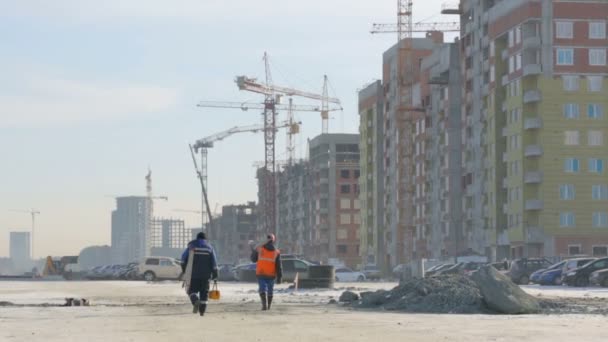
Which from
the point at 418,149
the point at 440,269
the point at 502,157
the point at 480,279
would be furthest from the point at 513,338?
the point at 418,149

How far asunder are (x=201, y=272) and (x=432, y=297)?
18.7 ft

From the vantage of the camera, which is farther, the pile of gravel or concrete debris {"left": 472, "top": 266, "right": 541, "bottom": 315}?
the pile of gravel

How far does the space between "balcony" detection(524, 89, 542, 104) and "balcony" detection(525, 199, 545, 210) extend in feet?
28.4

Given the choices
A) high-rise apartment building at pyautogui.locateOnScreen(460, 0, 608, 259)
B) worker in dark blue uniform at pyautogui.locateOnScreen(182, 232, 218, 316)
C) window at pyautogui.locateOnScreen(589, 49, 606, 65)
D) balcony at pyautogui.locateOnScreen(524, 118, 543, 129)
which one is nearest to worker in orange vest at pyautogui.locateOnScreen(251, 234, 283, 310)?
worker in dark blue uniform at pyautogui.locateOnScreen(182, 232, 218, 316)

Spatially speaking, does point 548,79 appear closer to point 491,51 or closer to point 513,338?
point 491,51

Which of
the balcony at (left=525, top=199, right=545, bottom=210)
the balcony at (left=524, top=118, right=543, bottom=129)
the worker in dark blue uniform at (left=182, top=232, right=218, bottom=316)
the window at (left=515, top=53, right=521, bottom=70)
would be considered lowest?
the worker in dark blue uniform at (left=182, top=232, right=218, bottom=316)

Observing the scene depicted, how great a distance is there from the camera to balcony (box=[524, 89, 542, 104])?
110688 mm

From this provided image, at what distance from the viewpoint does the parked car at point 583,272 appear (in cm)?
5775

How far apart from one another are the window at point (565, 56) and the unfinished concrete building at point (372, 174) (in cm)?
6166

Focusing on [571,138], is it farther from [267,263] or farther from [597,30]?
[267,263]

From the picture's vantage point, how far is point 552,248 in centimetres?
10819

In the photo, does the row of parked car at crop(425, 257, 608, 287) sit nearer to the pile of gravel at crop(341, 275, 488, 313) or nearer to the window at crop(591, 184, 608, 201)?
the pile of gravel at crop(341, 275, 488, 313)

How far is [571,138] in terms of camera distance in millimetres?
110938

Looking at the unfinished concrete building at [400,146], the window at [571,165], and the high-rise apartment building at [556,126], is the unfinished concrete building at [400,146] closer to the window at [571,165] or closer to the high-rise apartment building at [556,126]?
the high-rise apartment building at [556,126]
